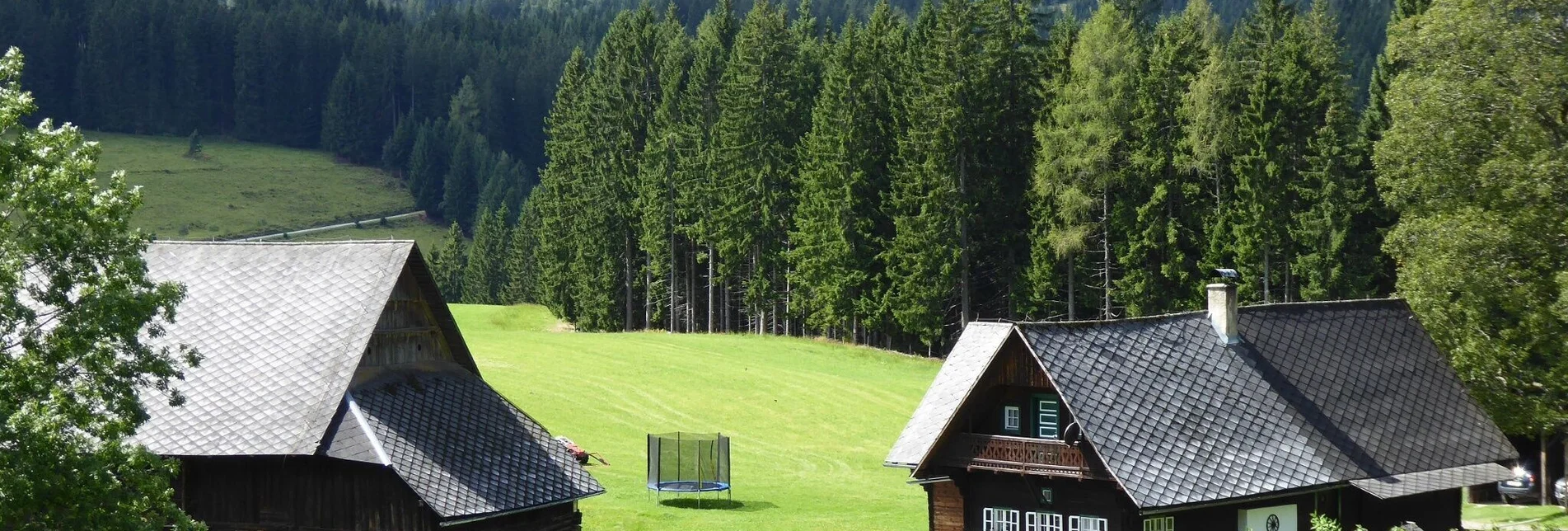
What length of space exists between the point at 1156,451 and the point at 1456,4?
19.5 meters

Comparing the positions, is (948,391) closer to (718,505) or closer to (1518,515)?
(718,505)

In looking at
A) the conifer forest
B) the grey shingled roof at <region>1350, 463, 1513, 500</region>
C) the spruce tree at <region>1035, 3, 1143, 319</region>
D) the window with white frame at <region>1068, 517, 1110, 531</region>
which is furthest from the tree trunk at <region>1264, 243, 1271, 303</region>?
the window with white frame at <region>1068, 517, 1110, 531</region>

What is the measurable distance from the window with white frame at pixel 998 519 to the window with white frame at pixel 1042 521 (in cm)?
29

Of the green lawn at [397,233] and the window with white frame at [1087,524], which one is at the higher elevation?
the green lawn at [397,233]

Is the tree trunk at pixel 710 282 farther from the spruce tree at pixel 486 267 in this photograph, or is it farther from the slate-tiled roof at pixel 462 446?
the spruce tree at pixel 486 267

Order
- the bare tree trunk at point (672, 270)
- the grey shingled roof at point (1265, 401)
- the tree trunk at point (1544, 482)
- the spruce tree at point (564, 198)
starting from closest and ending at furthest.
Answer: the grey shingled roof at point (1265, 401)
the tree trunk at point (1544, 482)
the bare tree trunk at point (672, 270)
the spruce tree at point (564, 198)

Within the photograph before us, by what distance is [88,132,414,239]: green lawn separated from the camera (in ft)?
509

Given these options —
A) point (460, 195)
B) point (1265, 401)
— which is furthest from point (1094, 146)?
point (460, 195)

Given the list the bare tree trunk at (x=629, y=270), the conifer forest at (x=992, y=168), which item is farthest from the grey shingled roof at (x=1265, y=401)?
the bare tree trunk at (x=629, y=270)

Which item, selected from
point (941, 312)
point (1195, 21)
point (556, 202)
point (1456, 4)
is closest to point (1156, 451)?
point (1456, 4)

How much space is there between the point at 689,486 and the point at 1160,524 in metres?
12.9

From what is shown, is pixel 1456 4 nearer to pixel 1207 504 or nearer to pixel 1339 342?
pixel 1339 342

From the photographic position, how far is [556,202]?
327 feet

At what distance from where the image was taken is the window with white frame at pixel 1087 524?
34.5 meters
